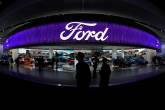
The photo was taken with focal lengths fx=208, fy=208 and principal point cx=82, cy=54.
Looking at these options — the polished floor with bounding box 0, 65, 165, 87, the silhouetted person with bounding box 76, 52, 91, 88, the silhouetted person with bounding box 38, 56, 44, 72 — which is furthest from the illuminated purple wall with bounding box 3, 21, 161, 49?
the silhouetted person with bounding box 76, 52, 91, 88

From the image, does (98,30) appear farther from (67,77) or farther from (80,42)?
(67,77)

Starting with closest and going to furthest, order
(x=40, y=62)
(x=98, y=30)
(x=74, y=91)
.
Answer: (x=74, y=91), (x=40, y=62), (x=98, y=30)

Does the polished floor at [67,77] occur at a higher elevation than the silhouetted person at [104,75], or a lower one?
lower

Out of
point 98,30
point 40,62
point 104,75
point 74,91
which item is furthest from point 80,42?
point 74,91

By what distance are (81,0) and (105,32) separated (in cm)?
598

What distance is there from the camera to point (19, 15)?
10195mm

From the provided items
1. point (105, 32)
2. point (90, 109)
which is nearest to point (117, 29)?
point (105, 32)

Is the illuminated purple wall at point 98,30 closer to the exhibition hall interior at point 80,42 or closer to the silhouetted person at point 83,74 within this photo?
the exhibition hall interior at point 80,42

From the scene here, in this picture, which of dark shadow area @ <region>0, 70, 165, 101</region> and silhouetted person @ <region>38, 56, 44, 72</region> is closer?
dark shadow area @ <region>0, 70, 165, 101</region>

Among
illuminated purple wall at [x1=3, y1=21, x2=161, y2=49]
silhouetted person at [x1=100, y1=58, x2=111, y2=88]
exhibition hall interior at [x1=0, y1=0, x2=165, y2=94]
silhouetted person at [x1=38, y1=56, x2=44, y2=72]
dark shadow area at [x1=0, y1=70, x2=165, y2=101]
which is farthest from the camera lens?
illuminated purple wall at [x1=3, y1=21, x2=161, y2=49]

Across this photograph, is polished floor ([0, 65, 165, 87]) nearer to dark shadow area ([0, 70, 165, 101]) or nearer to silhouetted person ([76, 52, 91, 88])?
dark shadow area ([0, 70, 165, 101])

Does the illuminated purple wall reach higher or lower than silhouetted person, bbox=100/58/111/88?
higher

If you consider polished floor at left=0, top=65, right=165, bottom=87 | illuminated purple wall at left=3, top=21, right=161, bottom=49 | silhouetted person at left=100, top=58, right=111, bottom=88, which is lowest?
polished floor at left=0, top=65, right=165, bottom=87

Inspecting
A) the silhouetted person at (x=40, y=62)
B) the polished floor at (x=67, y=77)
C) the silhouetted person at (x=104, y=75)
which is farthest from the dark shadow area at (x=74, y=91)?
the silhouetted person at (x=40, y=62)
